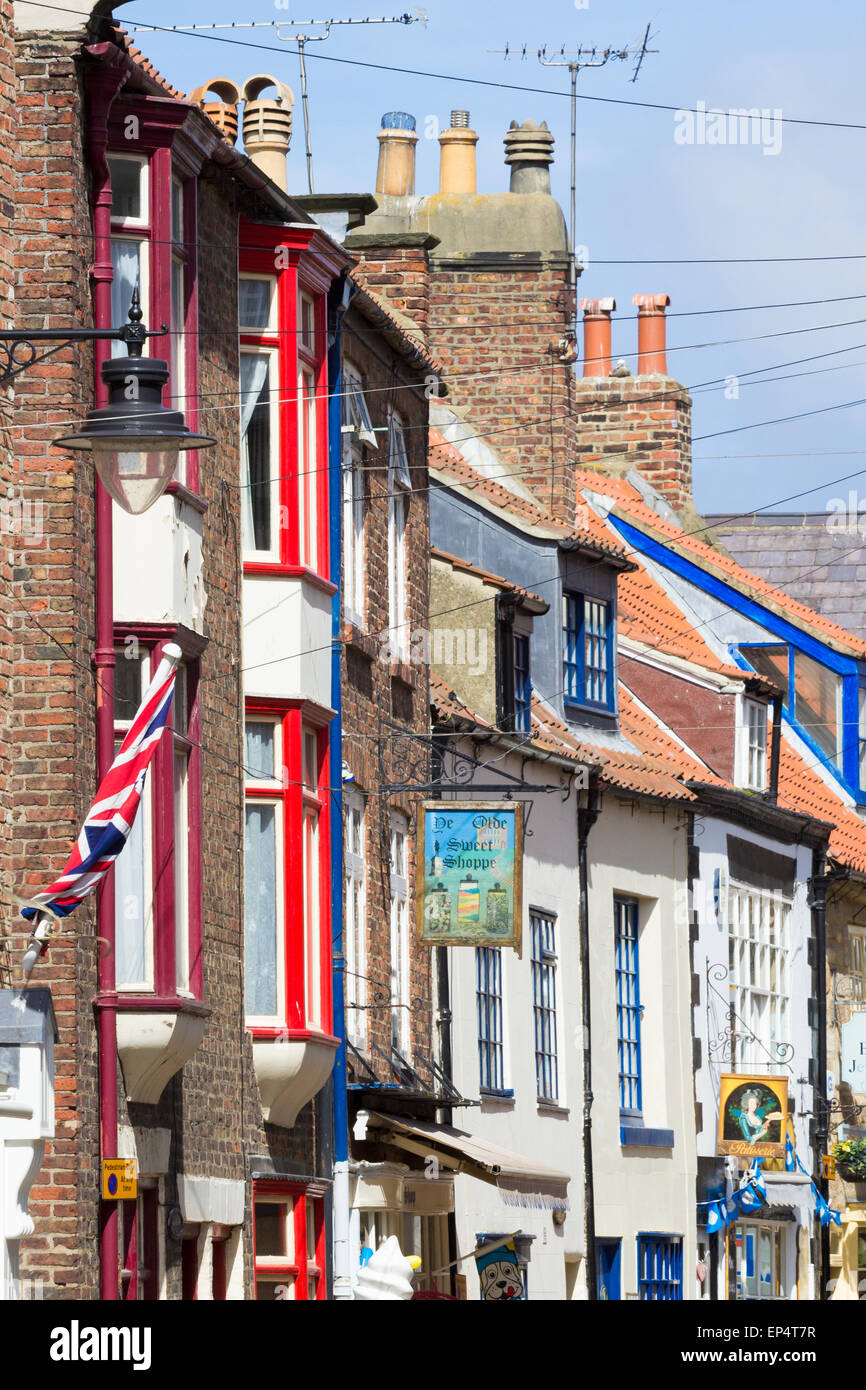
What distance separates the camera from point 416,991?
2422cm

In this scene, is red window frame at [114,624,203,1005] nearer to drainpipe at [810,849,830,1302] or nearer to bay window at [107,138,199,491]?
bay window at [107,138,199,491]

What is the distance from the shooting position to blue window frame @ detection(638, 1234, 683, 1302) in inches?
1135

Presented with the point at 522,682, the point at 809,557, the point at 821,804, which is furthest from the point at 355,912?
the point at 809,557

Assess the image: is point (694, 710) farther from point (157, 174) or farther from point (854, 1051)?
point (157, 174)

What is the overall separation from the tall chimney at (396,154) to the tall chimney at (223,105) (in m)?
8.83

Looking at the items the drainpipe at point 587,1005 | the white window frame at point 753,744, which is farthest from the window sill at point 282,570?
the white window frame at point 753,744

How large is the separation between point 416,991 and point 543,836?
12.1 feet

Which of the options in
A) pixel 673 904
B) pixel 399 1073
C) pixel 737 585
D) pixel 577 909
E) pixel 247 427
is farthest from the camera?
pixel 737 585

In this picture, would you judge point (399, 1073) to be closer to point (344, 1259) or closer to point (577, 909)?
point (344, 1259)

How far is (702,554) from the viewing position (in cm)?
3741

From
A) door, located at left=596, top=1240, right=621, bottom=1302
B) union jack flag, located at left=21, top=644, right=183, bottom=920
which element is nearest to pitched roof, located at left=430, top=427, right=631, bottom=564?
door, located at left=596, top=1240, right=621, bottom=1302

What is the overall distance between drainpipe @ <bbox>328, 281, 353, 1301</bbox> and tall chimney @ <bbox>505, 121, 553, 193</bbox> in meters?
10.4

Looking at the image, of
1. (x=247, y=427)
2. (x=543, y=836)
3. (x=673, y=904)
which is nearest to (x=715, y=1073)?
(x=673, y=904)

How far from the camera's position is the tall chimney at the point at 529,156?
32.0 meters
